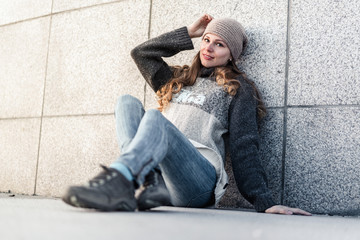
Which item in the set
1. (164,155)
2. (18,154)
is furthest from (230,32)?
(18,154)

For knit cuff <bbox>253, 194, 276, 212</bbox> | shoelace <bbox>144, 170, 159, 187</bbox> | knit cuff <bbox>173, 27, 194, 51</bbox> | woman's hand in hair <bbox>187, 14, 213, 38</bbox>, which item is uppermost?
woman's hand in hair <bbox>187, 14, 213, 38</bbox>

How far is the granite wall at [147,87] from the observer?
11.3ft

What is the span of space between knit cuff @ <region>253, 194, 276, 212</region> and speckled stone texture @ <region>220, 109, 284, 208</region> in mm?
573

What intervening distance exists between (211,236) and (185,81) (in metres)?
2.30

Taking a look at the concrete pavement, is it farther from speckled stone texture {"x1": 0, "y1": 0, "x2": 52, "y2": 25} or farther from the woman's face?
speckled stone texture {"x1": 0, "y1": 0, "x2": 52, "y2": 25}

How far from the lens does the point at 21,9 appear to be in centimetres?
564

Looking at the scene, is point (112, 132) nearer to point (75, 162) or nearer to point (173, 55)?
point (75, 162)

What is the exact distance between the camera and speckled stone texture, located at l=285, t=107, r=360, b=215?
3330 millimetres

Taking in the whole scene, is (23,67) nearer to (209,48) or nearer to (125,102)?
(209,48)

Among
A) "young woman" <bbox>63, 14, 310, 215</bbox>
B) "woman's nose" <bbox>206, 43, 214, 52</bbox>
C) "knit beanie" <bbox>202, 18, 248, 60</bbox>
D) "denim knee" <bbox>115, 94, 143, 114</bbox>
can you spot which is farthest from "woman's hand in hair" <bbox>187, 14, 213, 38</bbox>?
"denim knee" <bbox>115, 94, 143, 114</bbox>

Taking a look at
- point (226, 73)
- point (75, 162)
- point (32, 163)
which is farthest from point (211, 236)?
point (32, 163)

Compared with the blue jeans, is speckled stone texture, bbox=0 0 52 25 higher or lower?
higher

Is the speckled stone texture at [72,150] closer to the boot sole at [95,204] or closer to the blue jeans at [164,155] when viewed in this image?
the blue jeans at [164,155]

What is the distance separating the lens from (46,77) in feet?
17.1
